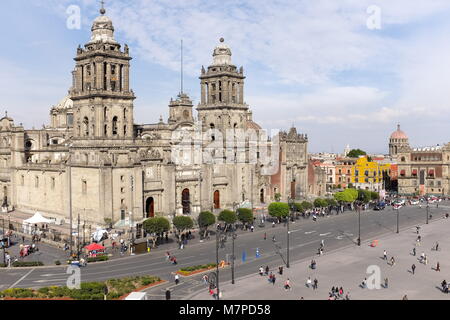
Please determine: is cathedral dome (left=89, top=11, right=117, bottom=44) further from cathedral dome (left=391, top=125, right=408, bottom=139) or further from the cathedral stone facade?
cathedral dome (left=391, top=125, right=408, bottom=139)

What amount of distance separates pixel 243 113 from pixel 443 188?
5833cm

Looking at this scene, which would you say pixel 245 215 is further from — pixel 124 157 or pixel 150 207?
pixel 124 157

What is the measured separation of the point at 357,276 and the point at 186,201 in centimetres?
4048

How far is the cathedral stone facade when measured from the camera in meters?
66.0

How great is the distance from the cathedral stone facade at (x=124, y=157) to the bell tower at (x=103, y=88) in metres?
0.14

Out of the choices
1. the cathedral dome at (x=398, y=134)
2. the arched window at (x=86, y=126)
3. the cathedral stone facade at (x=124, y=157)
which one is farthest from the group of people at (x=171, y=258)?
the cathedral dome at (x=398, y=134)

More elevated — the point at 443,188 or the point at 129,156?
the point at 129,156

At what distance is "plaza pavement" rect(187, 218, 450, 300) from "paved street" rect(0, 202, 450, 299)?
2.20 m

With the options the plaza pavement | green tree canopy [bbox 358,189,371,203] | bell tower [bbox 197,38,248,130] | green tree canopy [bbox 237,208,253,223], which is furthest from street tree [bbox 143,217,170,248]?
green tree canopy [bbox 358,189,371,203]

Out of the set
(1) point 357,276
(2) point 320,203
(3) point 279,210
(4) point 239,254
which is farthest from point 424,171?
(1) point 357,276

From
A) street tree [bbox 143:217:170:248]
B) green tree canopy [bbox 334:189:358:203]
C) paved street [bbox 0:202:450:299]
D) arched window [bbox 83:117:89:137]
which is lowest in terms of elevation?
paved street [bbox 0:202:450:299]

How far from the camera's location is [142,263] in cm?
4797
